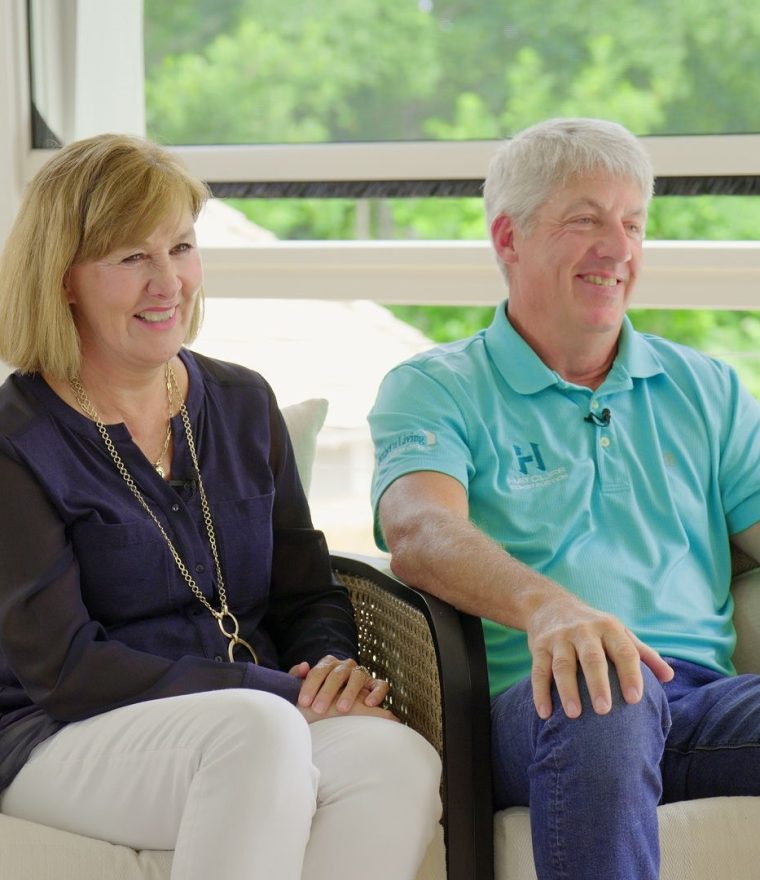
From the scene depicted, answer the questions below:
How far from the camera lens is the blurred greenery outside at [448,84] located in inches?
121

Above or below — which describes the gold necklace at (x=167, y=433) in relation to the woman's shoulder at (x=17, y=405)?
below

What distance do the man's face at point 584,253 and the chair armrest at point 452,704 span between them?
0.58 metres

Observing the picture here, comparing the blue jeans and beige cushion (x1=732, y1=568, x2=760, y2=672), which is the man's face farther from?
the blue jeans

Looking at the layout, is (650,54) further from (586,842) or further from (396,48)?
(586,842)

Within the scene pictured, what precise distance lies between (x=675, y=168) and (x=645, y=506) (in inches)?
47.4

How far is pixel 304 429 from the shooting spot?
7.48 ft

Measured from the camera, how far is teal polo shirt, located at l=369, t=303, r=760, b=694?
2.02m

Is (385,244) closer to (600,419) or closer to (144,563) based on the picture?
(600,419)

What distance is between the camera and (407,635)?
194cm

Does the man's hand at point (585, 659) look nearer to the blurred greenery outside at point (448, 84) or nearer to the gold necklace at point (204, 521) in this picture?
the gold necklace at point (204, 521)

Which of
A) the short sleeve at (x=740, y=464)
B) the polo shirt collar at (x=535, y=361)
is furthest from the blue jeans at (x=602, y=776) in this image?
the polo shirt collar at (x=535, y=361)

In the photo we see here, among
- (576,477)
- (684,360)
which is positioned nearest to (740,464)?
(684,360)

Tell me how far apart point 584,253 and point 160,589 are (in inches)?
36.5

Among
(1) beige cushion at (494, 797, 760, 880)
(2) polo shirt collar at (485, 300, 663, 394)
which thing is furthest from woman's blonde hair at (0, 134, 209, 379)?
(1) beige cushion at (494, 797, 760, 880)
